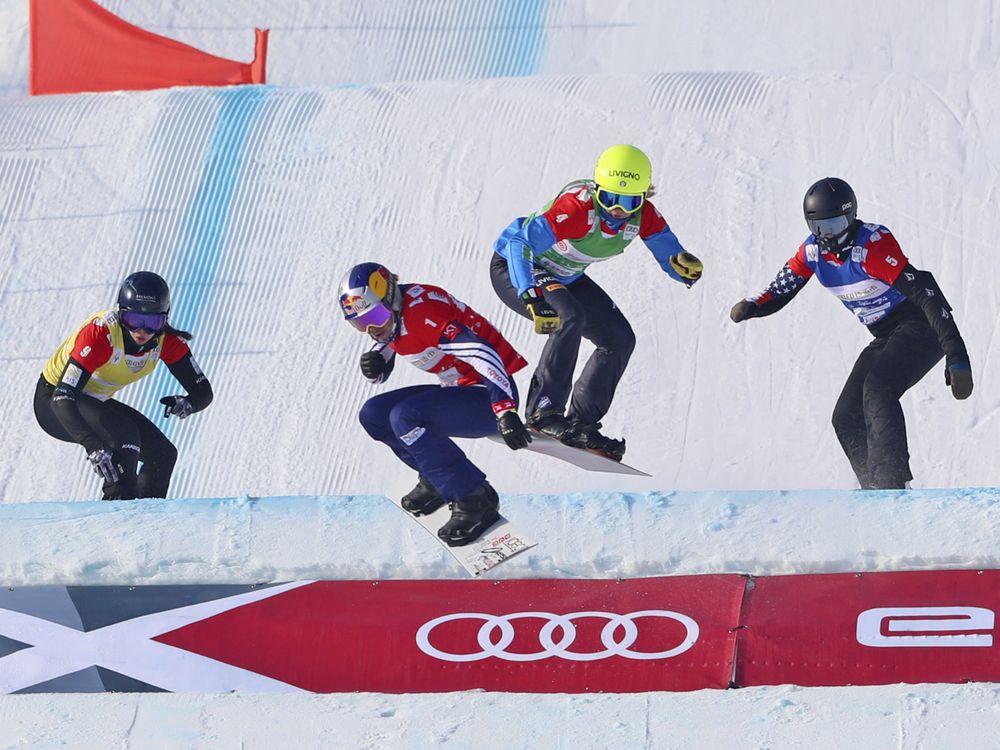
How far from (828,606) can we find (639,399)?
353cm

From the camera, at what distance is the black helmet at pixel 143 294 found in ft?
18.4

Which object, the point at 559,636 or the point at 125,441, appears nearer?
the point at 559,636

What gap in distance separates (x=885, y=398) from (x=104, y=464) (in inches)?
124

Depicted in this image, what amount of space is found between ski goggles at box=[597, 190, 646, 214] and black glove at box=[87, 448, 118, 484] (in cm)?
224

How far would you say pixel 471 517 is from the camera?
475 centimetres

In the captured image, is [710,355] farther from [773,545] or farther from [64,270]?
[64,270]

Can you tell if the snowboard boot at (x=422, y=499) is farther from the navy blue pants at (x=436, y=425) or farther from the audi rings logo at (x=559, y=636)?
the audi rings logo at (x=559, y=636)

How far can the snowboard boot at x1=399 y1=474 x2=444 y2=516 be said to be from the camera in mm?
4961

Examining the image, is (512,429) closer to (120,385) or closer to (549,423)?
(549,423)

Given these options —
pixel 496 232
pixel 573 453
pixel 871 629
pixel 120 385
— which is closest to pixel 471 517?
pixel 573 453

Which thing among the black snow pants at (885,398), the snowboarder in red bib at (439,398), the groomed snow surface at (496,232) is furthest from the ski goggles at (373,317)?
the black snow pants at (885,398)

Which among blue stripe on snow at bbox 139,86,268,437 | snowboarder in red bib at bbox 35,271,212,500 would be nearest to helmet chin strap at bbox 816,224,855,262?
snowboarder in red bib at bbox 35,271,212,500

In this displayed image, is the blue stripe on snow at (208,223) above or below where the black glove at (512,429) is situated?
above

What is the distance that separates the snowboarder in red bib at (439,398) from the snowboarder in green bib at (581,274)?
1.86 feet
